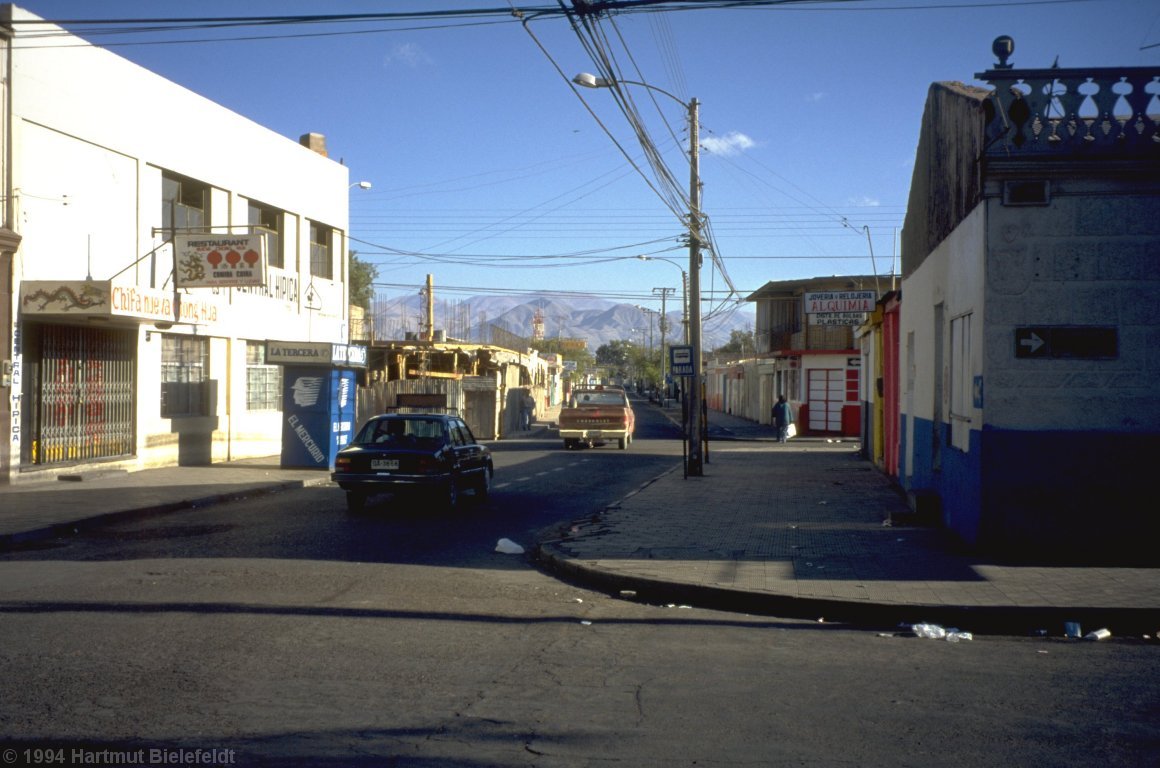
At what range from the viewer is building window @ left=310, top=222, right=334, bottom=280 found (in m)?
29.7

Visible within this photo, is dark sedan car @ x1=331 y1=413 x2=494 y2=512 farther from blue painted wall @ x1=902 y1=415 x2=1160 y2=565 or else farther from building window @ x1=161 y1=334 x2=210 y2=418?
building window @ x1=161 y1=334 x2=210 y2=418

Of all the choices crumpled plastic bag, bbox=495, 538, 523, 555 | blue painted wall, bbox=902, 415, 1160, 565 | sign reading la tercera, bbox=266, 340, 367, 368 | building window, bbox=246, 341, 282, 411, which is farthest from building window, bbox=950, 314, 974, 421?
building window, bbox=246, 341, 282, 411

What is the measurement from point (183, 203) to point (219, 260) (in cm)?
348

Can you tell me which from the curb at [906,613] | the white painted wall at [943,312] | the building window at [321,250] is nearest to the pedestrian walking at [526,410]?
the building window at [321,250]

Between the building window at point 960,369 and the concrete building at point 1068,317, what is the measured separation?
963mm

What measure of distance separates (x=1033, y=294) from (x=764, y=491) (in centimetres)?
816

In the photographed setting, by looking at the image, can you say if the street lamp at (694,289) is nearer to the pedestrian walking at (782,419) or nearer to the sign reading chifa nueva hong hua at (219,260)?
the sign reading chifa nueva hong hua at (219,260)

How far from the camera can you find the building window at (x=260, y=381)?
26.4m

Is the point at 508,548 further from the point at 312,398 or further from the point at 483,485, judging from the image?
the point at 312,398

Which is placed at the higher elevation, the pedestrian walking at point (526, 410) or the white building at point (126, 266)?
the white building at point (126, 266)

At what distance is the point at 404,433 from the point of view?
52.2 feet

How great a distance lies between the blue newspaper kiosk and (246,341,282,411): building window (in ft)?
13.8

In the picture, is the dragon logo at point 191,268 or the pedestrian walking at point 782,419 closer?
the dragon logo at point 191,268

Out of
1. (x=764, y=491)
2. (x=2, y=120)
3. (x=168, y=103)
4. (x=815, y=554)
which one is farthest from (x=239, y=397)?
(x=815, y=554)
